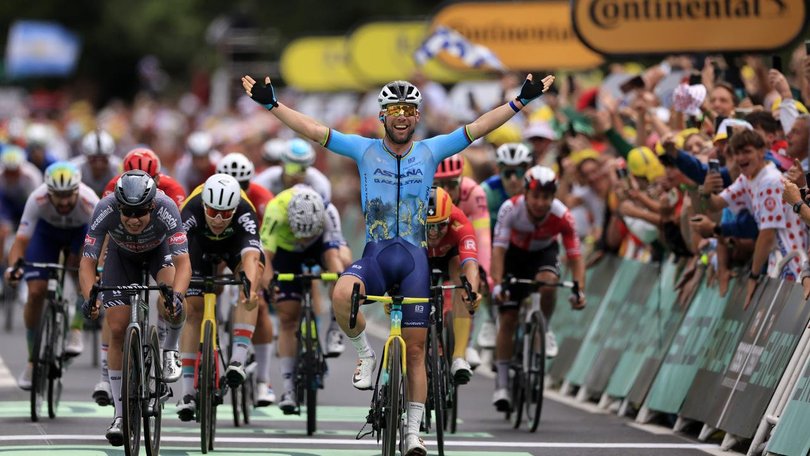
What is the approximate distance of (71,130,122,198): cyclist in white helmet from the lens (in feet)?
64.2

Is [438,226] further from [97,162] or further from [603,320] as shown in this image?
[97,162]

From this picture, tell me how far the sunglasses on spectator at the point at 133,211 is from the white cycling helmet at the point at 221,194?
3.72 ft

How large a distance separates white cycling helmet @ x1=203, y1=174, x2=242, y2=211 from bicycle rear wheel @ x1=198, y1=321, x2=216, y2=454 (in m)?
0.81

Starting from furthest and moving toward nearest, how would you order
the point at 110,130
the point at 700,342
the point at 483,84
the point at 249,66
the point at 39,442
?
the point at 249,66, the point at 110,130, the point at 483,84, the point at 700,342, the point at 39,442

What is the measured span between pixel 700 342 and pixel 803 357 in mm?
2351

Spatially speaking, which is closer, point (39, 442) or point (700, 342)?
point (39, 442)

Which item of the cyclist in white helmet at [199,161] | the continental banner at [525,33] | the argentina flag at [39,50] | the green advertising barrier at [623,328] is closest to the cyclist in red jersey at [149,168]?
the green advertising barrier at [623,328]

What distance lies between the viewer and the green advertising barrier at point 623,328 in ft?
57.3

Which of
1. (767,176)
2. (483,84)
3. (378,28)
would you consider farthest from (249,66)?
(767,176)

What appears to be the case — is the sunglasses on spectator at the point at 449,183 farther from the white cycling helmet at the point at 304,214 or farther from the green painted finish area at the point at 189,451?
the green painted finish area at the point at 189,451

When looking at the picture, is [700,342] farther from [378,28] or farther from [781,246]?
[378,28]

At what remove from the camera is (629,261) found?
18.3 meters

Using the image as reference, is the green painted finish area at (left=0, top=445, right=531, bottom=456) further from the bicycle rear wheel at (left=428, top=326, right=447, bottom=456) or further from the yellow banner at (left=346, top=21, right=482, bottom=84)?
the yellow banner at (left=346, top=21, right=482, bottom=84)

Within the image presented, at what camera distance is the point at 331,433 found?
1534cm
